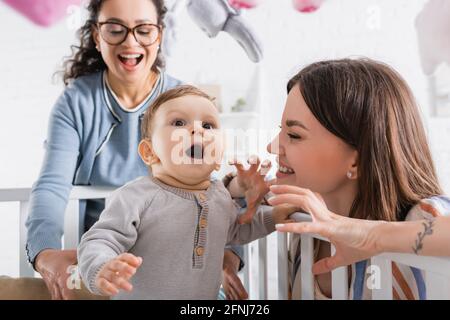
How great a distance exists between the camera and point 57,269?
859 millimetres

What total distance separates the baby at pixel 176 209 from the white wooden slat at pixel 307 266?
0.44 ft

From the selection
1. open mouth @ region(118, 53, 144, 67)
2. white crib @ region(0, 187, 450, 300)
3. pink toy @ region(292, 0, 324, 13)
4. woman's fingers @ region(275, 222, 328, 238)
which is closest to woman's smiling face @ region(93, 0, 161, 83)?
open mouth @ region(118, 53, 144, 67)

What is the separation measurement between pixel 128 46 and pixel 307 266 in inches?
22.2

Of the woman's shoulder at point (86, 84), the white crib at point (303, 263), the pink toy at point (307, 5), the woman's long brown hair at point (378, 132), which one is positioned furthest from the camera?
the pink toy at point (307, 5)

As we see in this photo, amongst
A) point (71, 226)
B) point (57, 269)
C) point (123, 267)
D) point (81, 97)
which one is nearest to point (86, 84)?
point (81, 97)

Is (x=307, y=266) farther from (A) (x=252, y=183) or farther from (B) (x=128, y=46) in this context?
(B) (x=128, y=46)

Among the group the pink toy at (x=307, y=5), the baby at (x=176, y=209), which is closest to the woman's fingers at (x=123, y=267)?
the baby at (x=176, y=209)

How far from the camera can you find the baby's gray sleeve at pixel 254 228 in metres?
0.84

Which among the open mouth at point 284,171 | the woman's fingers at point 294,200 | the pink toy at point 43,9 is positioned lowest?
the woman's fingers at point 294,200

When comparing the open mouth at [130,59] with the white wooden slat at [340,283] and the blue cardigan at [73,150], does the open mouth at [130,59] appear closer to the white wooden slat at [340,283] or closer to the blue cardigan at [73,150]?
the blue cardigan at [73,150]

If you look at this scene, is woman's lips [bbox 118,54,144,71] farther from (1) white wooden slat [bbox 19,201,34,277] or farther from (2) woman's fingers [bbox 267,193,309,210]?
(2) woman's fingers [bbox 267,193,309,210]

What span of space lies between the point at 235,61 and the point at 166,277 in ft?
3.63

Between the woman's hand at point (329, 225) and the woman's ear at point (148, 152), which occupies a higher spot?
the woman's ear at point (148, 152)
